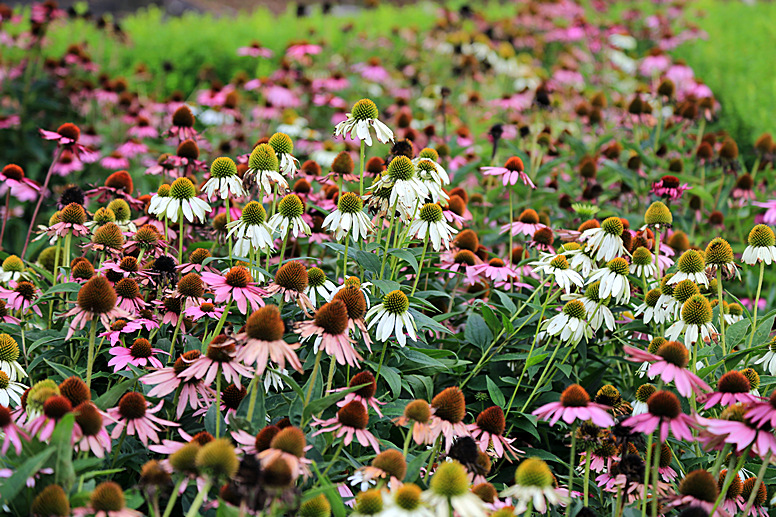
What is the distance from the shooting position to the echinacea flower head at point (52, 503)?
137 cm

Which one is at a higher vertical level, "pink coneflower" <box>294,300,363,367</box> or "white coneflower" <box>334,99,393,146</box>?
"white coneflower" <box>334,99,393,146</box>

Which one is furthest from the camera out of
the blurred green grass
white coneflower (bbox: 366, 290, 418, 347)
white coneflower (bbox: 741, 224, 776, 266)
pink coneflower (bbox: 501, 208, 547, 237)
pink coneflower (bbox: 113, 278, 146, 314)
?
the blurred green grass

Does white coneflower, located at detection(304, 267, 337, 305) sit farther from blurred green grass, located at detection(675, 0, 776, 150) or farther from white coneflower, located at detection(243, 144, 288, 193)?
blurred green grass, located at detection(675, 0, 776, 150)

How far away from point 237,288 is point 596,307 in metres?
1.07

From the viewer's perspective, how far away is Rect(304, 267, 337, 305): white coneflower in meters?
2.08

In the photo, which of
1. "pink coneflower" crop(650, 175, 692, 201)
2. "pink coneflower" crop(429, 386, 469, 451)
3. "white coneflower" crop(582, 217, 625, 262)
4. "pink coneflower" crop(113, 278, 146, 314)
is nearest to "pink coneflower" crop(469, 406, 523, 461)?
"pink coneflower" crop(429, 386, 469, 451)

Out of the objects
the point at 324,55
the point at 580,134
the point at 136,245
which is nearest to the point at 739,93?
the point at 580,134

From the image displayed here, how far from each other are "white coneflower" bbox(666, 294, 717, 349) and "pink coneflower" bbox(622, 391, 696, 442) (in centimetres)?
41

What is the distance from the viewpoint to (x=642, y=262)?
2.35m

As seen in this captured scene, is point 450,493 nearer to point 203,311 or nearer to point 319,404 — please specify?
point 319,404

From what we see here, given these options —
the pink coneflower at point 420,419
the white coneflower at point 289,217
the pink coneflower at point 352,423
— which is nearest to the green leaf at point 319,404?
the pink coneflower at point 352,423

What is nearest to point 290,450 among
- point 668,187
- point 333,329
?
point 333,329

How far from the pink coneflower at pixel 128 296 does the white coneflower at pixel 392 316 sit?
27.7 inches

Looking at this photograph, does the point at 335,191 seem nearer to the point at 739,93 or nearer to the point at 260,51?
the point at 260,51
